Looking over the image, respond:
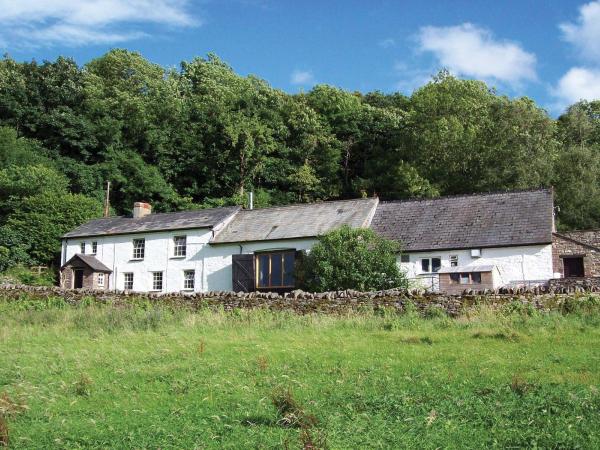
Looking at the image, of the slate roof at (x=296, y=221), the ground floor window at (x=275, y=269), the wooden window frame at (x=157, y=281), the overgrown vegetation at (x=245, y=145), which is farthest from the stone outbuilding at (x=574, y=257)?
the wooden window frame at (x=157, y=281)

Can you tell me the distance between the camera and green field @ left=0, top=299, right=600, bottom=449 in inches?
322

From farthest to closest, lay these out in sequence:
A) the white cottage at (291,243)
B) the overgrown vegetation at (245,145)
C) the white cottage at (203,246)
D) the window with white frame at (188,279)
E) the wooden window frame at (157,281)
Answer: the overgrown vegetation at (245,145) < the wooden window frame at (157,281) < the window with white frame at (188,279) < the white cottage at (203,246) < the white cottage at (291,243)

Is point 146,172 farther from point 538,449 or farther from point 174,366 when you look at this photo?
point 538,449

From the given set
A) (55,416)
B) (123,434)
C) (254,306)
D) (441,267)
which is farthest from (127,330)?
(441,267)

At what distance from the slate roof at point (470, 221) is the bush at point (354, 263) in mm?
5070

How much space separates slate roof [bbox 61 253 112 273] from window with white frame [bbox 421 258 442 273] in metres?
20.6

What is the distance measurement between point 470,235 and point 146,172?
3300 cm

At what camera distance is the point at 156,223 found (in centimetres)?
4250

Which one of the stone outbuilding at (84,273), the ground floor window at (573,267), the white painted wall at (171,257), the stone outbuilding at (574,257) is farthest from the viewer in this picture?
the stone outbuilding at (84,273)

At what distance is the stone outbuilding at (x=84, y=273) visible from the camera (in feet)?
137

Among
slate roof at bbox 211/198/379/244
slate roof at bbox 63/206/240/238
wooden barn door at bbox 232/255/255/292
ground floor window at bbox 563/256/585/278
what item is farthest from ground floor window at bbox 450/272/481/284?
slate roof at bbox 63/206/240/238

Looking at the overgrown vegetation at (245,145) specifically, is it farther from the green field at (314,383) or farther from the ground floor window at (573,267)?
the green field at (314,383)

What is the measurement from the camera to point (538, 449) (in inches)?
287

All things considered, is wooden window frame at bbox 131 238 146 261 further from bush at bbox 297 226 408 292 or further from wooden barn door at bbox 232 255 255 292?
bush at bbox 297 226 408 292
